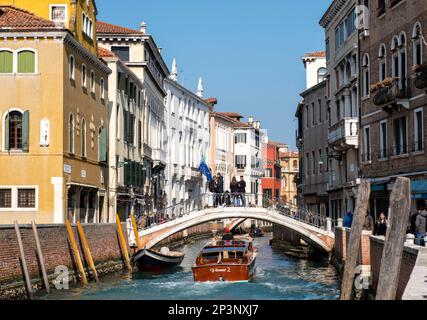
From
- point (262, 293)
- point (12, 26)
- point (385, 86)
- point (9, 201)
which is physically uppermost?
point (12, 26)

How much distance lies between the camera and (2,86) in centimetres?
2705

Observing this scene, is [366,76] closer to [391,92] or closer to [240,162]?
[391,92]

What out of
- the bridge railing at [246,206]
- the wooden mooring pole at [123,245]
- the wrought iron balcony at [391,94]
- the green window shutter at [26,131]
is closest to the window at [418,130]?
the wrought iron balcony at [391,94]

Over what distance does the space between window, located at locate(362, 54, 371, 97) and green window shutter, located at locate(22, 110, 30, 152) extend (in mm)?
11103

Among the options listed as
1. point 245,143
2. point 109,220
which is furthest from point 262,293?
point 245,143

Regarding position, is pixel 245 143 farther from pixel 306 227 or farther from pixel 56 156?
pixel 56 156

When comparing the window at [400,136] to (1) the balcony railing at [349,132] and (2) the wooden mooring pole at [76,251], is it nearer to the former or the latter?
(1) the balcony railing at [349,132]

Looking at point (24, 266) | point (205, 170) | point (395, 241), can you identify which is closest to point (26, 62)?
point (24, 266)

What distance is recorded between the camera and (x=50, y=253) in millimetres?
22953

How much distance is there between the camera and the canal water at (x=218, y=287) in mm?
22469

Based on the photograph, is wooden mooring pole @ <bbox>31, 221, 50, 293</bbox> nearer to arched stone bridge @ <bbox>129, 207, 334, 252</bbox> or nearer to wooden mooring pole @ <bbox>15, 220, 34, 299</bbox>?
wooden mooring pole @ <bbox>15, 220, 34, 299</bbox>

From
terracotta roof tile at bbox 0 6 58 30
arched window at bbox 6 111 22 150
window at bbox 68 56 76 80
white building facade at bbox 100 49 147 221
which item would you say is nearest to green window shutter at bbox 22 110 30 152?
arched window at bbox 6 111 22 150

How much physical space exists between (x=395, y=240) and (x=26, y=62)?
17.9m

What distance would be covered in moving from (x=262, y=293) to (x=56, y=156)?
7.79 metres
